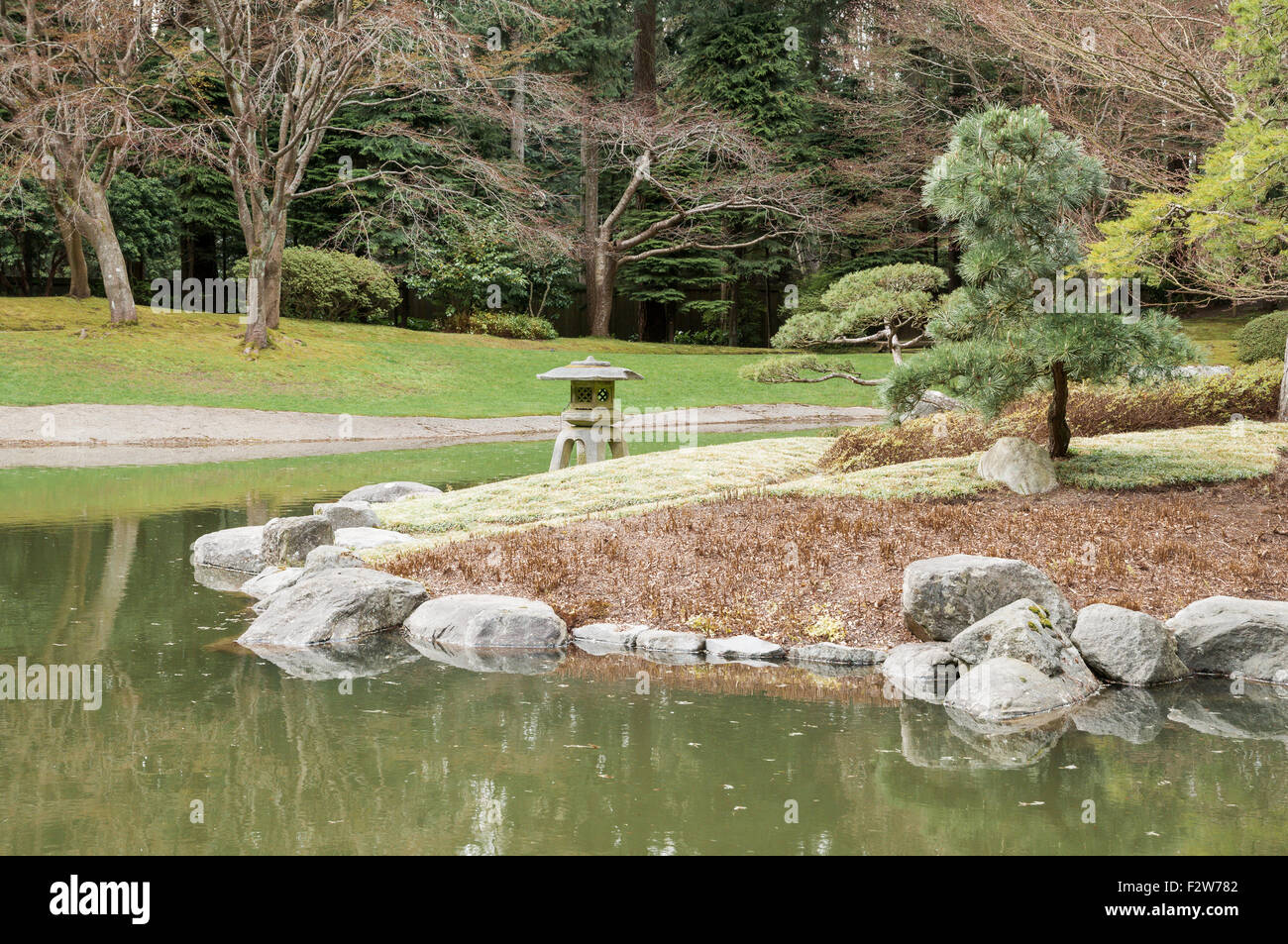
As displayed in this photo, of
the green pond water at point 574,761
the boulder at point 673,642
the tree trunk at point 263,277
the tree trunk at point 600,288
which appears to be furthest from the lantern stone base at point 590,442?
the tree trunk at point 600,288

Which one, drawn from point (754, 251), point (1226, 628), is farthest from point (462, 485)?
point (754, 251)

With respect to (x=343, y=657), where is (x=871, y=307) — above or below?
above

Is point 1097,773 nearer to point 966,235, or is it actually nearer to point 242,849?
point 242,849

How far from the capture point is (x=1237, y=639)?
22.3 feet

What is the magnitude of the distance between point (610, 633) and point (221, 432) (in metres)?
14.1

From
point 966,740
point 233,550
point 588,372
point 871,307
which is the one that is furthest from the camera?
point 588,372

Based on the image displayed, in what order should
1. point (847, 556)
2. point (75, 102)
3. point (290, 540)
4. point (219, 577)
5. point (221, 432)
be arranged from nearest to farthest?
1. point (847, 556)
2. point (219, 577)
3. point (290, 540)
4. point (221, 432)
5. point (75, 102)

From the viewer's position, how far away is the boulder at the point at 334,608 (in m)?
7.34

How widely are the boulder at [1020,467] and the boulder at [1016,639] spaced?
10.8 ft

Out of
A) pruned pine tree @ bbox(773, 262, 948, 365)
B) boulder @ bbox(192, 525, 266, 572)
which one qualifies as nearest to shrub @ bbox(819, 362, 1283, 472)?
pruned pine tree @ bbox(773, 262, 948, 365)

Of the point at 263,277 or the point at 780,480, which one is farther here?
the point at 263,277

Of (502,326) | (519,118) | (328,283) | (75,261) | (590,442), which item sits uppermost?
(519,118)

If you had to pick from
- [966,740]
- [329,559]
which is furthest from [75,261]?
[966,740]

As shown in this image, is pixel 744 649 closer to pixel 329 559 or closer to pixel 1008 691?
pixel 1008 691
